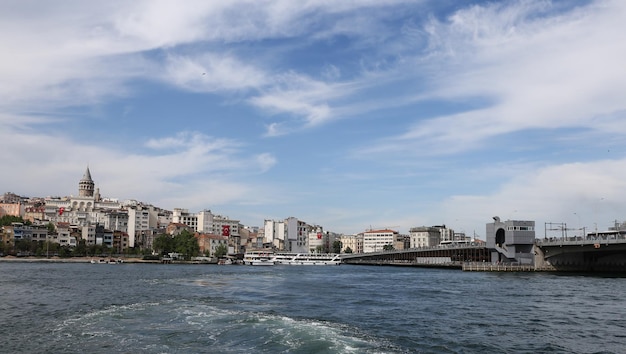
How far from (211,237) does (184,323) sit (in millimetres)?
170473

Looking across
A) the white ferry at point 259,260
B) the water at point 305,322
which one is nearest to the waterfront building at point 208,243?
the white ferry at point 259,260

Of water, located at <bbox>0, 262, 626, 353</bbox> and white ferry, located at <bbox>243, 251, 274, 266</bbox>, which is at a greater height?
water, located at <bbox>0, 262, 626, 353</bbox>

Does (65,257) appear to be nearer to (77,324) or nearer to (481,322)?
(77,324)

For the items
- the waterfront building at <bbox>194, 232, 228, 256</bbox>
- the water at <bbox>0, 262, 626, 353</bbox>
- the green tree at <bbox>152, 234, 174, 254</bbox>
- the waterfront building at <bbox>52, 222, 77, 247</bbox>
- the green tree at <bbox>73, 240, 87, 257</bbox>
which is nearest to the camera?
the water at <bbox>0, 262, 626, 353</bbox>

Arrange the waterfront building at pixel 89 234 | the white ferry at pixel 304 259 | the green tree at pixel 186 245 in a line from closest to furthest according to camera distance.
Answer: the white ferry at pixel 304 259, the green tree at pixel 186 245, the waterfront building at pixel 89 234

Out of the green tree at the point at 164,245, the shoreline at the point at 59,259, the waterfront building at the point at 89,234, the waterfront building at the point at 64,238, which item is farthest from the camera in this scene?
the waterfront building at the point at 89,234

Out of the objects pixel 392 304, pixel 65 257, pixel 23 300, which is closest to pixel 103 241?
pixel 65 257

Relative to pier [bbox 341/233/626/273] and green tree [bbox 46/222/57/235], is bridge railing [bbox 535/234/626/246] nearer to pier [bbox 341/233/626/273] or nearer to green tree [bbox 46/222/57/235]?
pier [bbox 341/233/626/273]

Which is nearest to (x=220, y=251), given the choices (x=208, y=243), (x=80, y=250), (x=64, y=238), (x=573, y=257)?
(x=208, y=243)

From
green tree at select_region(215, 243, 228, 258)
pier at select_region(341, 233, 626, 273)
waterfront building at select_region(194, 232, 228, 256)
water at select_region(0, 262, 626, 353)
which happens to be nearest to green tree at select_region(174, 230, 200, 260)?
green tree at select_region(215, 243, 228, 258)

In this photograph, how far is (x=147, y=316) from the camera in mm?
34594

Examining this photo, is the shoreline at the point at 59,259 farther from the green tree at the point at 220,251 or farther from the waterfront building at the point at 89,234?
the green tree at the point at 220,251

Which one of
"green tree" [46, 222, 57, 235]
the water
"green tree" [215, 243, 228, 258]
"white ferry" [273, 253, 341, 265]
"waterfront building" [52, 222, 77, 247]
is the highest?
"green tree" [46, 222, 57, 235]

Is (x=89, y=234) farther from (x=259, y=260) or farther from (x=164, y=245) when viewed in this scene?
(x=259, y=260)
